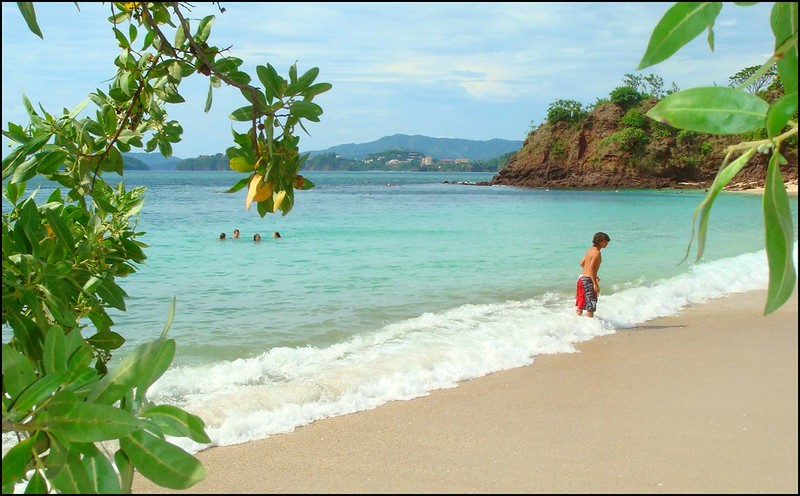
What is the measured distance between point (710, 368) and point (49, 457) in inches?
218

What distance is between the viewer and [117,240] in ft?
6.07

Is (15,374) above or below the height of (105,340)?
above

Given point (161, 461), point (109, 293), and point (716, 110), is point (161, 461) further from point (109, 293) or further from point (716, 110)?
point (109, 293)

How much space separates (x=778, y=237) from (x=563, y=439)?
3821 millimetres

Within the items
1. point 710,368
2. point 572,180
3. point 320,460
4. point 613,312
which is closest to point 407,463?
point 320,460

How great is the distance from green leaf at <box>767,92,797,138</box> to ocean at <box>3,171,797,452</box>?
1.53 m

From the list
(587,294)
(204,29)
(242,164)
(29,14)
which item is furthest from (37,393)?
(587,294)

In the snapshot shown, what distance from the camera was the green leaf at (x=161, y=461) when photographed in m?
0.65

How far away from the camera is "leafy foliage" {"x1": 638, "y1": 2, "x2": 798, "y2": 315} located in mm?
449

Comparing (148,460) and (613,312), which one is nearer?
(148,460)

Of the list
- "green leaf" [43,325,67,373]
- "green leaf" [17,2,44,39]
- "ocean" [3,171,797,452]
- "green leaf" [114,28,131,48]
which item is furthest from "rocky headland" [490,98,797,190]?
"green leaf" [43,325,67,373]

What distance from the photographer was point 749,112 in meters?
0.49

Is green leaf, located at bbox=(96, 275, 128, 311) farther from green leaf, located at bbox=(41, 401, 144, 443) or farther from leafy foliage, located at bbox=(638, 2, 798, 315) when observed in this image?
leafy foliage, located at bbox=(638, 2, 798, 315)

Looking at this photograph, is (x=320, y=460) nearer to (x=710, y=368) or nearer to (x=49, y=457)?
(x=710, y=368)
